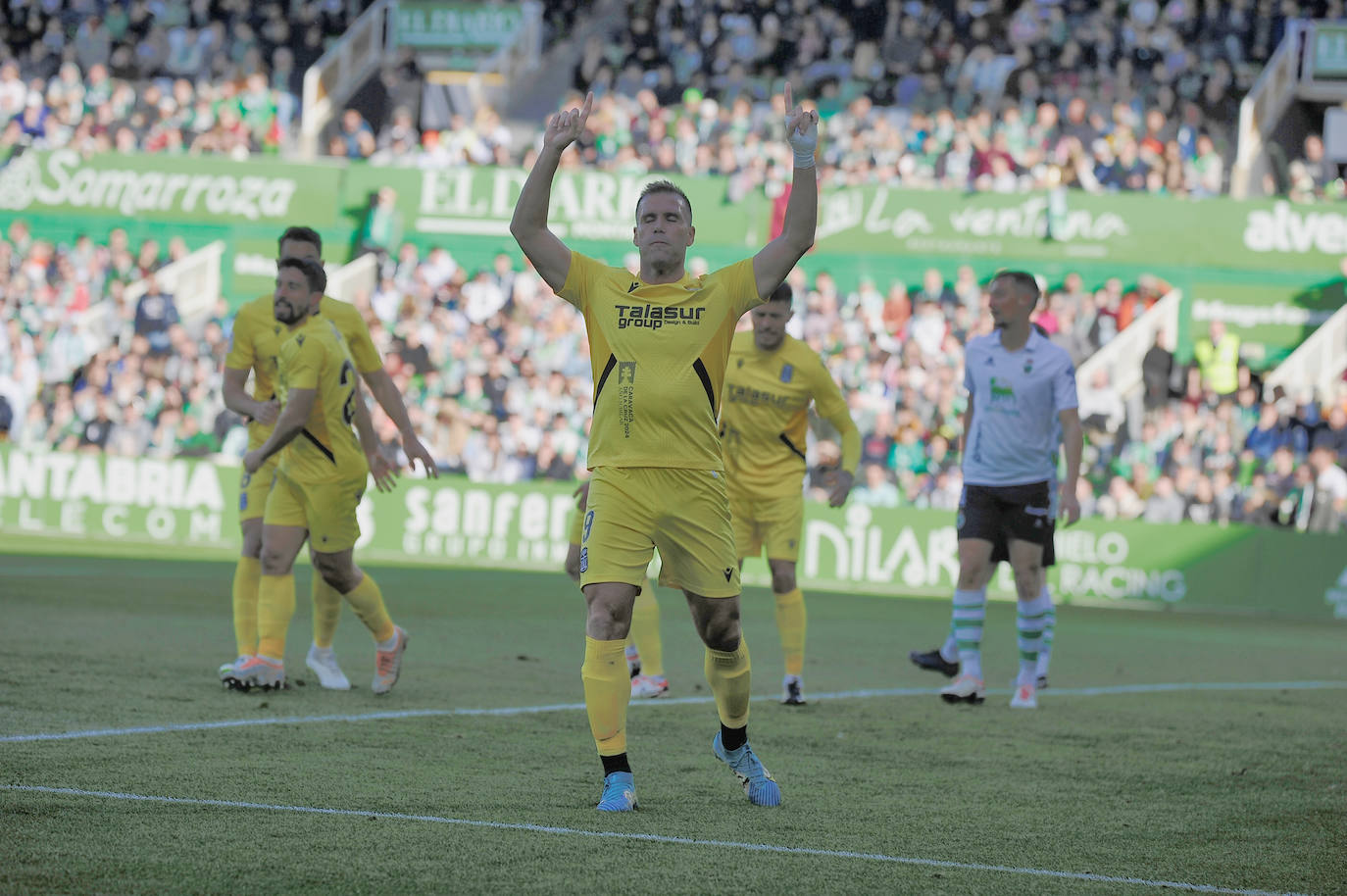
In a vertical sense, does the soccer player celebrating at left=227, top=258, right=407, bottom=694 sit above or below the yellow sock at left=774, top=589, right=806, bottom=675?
above

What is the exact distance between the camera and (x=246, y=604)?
912cm

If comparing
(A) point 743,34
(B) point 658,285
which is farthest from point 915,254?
(B) point 658,285

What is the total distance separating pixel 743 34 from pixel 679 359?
2453 cm

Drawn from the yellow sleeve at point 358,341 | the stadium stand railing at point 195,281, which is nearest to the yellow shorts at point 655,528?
the yellow sleeve at point 358,341

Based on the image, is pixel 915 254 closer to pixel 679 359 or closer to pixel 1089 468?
pixel 1089 468

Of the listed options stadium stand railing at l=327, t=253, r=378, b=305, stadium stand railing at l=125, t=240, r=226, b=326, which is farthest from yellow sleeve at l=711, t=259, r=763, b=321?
stadium stand railing at l=125, t=240, r=226, b=326

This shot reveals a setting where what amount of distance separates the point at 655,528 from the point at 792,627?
4.00m

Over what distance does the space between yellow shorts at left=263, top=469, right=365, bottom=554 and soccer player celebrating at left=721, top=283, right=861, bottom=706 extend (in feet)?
7.72

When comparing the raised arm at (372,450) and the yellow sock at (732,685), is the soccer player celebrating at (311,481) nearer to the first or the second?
the raised arm at (372,450)

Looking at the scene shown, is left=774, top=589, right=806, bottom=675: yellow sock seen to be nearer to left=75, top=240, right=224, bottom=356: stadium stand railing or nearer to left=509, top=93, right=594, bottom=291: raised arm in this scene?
left=509, top=93, right=594, bottom=291: raised arm

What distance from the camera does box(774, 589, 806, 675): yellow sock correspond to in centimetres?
977

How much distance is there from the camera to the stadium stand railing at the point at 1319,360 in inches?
958

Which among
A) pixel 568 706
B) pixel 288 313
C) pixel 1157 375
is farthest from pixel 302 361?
pixel 1157 375

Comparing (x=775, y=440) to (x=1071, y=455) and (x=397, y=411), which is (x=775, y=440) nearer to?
(x=1071, y=455)
